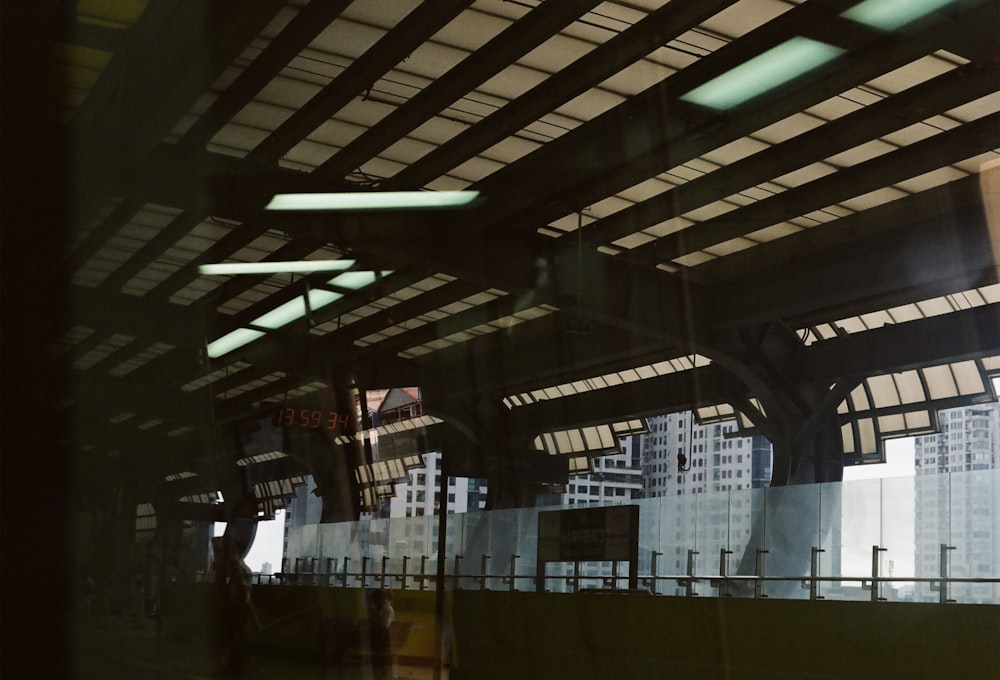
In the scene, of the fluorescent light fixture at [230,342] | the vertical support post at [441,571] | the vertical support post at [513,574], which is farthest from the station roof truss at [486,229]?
the vertical support post at [513,574]

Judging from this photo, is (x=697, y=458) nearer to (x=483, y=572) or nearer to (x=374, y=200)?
(x=483, y=572)

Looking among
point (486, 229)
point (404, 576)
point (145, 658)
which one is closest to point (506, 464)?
point (404, 576)

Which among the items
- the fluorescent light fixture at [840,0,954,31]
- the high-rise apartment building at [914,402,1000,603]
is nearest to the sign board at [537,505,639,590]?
the high-rise apartment building at [914,402,1000,603]

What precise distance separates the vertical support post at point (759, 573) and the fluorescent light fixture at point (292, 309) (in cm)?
95

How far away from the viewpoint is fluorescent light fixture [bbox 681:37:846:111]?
181 centimetres

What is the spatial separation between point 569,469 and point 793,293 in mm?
538

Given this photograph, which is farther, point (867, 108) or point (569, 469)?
point (867, 108)

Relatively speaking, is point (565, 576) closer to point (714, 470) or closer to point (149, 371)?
point (714, 470)

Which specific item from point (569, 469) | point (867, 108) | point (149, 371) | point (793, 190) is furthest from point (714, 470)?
point (867, 108)

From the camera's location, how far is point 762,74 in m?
1.81

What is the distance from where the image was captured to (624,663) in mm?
1714

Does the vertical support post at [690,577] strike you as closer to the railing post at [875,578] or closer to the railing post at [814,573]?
the railing post at [814,573]

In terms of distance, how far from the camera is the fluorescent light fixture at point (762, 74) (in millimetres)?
1809

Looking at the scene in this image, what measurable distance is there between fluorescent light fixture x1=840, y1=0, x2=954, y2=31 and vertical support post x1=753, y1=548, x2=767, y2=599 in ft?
3.55
